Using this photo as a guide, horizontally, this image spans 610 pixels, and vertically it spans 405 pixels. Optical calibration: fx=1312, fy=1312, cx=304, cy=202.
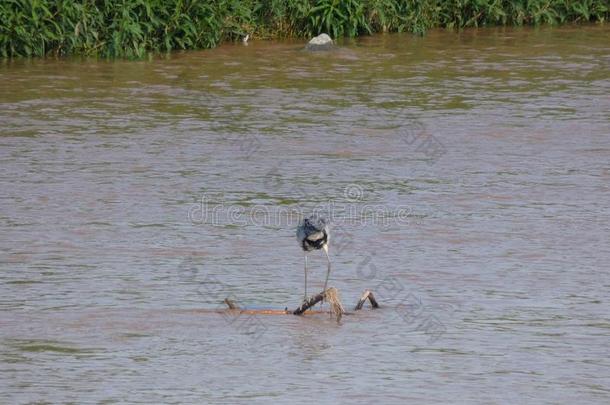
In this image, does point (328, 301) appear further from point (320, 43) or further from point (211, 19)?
point (320, 43)

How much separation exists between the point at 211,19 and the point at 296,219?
24.3 ft

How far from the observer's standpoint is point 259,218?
9.73m

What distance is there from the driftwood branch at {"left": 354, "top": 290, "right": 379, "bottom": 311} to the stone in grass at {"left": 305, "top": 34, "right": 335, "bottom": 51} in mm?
9871

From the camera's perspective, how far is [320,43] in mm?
17000

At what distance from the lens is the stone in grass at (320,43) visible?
16969 mm

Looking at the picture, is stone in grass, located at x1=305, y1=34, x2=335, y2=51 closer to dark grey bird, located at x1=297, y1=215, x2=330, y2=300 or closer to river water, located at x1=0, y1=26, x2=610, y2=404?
river water, located at x1=0, y1=26, x2=610, y2=404

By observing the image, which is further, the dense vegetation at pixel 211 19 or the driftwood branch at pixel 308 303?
the dense vegetation at pixel 211 19

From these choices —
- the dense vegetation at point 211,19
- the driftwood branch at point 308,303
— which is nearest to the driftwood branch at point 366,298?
the driftwood branch at point 308,303

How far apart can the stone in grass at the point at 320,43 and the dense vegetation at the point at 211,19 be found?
1.75 ft

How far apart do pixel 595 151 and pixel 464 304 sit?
478 cm

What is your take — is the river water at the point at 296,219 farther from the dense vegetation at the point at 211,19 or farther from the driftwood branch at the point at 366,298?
the dense vegetation at the point at 211,19

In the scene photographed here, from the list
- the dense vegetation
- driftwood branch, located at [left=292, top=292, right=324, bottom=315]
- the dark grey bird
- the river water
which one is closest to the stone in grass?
the river water

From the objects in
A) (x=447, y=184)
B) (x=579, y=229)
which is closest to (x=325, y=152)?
(x=447, y=184)

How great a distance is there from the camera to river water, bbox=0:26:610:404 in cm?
644
